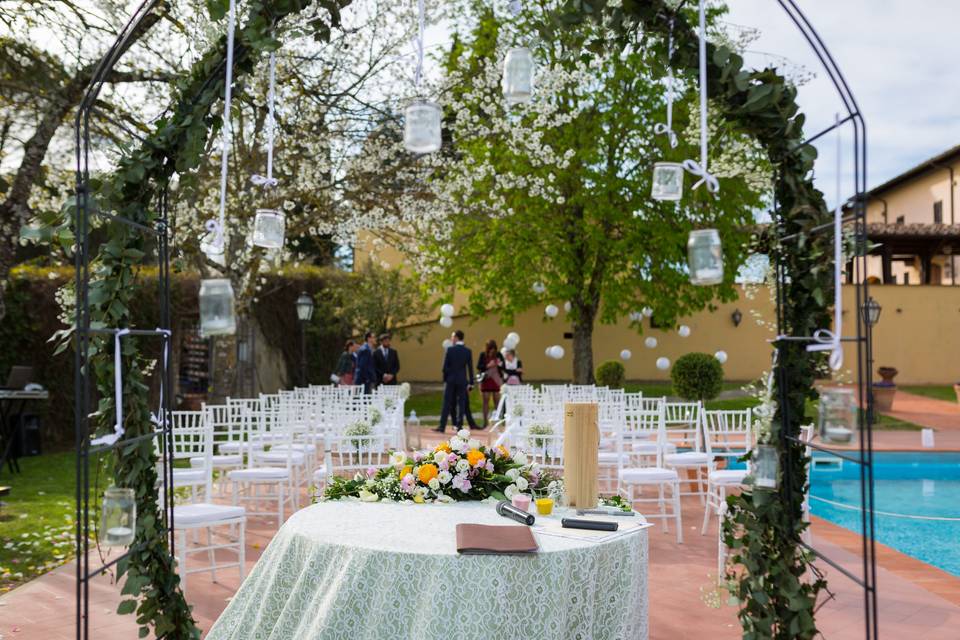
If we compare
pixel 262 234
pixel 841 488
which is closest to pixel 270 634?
pixel 262 234

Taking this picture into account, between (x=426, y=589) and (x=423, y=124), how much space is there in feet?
5.69

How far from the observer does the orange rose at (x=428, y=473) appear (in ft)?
13.5

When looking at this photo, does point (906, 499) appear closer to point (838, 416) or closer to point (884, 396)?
point (838, 416)

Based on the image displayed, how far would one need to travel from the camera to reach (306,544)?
3.39 metres

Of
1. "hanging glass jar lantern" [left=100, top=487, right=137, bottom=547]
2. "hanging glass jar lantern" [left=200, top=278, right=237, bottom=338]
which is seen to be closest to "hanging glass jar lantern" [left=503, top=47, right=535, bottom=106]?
"hanging glass jar lantern" [left=200, top=278, right=237, bottom=338]

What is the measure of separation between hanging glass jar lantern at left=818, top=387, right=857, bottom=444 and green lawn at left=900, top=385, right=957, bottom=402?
21.1 metres

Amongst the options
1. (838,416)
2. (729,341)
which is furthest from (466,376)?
(729,341)

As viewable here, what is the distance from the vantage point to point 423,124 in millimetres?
3016

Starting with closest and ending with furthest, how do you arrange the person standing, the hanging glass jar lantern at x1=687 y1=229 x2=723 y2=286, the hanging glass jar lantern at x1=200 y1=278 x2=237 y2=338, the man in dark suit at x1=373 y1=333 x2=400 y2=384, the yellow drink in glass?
the hanging glass jar lantern at x1=687 y1=229 x2=723 y2=286 → the hanging glass jar lantern at x1=200 y1=278 x2=237 y2=338 → the yellow drink in glass → the man in dark suit at x1=373 y1=333 x2=400 y2=384 → the person standing

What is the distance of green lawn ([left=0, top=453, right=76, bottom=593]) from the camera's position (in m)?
5.94

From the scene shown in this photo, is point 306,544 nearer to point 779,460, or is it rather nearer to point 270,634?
point 270,634

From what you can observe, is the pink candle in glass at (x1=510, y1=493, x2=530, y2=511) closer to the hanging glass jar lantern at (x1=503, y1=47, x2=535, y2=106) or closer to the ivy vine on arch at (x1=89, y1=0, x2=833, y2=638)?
the ivy vine on arch at (x1=89, y1=0, x2=833, y2=638)

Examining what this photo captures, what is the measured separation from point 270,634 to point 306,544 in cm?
39

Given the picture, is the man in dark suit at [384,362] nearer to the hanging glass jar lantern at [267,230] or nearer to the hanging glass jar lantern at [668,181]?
the hanging glass jar lantern at [267,230]
